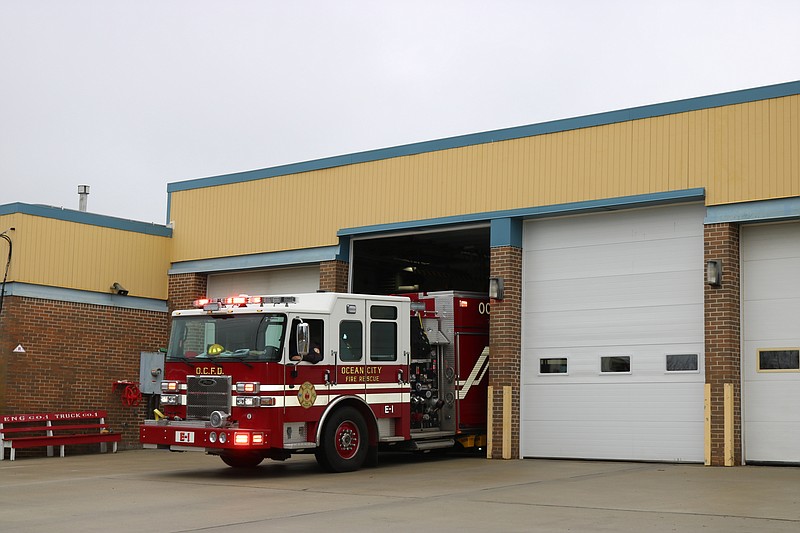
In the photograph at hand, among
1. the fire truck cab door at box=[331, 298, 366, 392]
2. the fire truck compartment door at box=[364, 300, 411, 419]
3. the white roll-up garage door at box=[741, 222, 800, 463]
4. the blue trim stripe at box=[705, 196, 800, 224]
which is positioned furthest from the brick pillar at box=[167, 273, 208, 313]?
the white roll-up garage door at box=[741, 222, 800, 463]

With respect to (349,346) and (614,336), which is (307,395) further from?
(614,336)

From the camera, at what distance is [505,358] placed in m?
18.8

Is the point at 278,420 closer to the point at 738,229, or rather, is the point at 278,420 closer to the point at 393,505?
the point at 393,505

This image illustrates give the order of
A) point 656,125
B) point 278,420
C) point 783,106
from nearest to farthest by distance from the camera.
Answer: point 278,420, point 783,106, point 656,125

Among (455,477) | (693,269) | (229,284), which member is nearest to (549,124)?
(693,269)

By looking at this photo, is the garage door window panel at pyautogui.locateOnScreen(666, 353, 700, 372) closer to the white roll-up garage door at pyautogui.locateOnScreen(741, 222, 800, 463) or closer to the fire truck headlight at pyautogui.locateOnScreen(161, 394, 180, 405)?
the white roll-up garage door at pyautogui.locateOnScreen(741, 222, 800, 463)

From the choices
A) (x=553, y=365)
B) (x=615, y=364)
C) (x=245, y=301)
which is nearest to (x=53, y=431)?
(x=245, y=301)

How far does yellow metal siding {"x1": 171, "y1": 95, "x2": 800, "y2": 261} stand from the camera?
16.4 meters

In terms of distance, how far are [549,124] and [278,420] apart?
24.8 feet

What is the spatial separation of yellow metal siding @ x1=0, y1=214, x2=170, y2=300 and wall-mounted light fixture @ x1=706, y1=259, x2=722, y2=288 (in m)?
13.2

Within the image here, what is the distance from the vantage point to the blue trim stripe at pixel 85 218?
71.7 feet

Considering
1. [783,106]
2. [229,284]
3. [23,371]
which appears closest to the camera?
[783,106]

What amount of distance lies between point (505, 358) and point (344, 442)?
4.08 meters

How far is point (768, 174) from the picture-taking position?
53.1 feet
